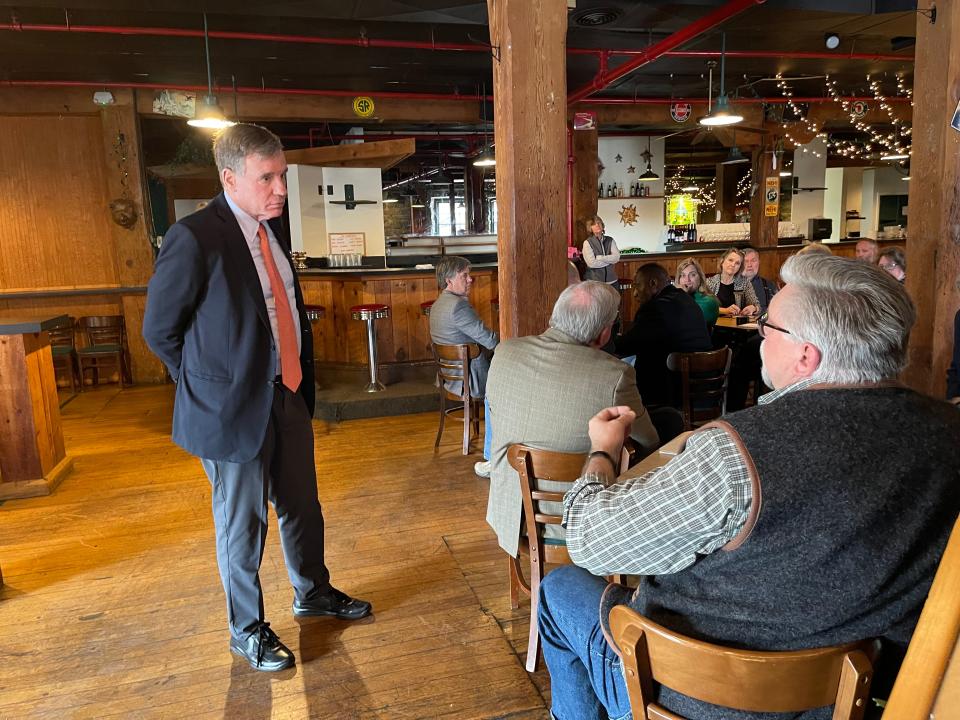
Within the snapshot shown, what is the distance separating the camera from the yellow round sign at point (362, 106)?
8.81 metres

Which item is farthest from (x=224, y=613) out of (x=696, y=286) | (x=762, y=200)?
(x=762, y=200)

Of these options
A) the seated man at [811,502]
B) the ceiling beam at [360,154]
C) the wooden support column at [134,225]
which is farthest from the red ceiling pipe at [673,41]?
the wooden support column at [134,225]

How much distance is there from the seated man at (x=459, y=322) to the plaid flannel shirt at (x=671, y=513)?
10.5 ft

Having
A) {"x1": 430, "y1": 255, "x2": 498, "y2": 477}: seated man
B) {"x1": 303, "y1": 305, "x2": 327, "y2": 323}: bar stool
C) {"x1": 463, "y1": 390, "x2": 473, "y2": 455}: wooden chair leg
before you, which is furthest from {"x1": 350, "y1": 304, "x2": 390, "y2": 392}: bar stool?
{"x1": 463, "y1": 390, "x2": 473, "y2": 455}: wooden chair leg

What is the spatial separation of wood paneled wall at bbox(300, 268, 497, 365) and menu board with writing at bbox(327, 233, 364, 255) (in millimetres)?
2926

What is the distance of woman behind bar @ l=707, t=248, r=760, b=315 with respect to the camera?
563 cm

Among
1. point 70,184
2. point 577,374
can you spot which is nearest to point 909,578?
point 577,374

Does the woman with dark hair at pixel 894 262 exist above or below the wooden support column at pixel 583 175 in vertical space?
below

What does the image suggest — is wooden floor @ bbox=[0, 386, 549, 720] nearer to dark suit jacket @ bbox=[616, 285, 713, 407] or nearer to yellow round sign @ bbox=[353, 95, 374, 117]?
dark suit jacket @ bbox=[616, 285, 713, 407]

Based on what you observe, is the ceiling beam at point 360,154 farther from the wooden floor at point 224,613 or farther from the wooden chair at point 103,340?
the wooden floor at point 224,613

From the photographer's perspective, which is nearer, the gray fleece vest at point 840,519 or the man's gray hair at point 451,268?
the gray fleece vest at point 840,519

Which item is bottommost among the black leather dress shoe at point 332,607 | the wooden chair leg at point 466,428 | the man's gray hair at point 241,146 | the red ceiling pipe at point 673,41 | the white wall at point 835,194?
the black leather dress shoe at point 332,607

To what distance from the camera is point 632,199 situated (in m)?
13.1

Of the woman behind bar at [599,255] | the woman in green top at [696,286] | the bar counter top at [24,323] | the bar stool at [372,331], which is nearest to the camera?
the bar counter top at [24,323]
